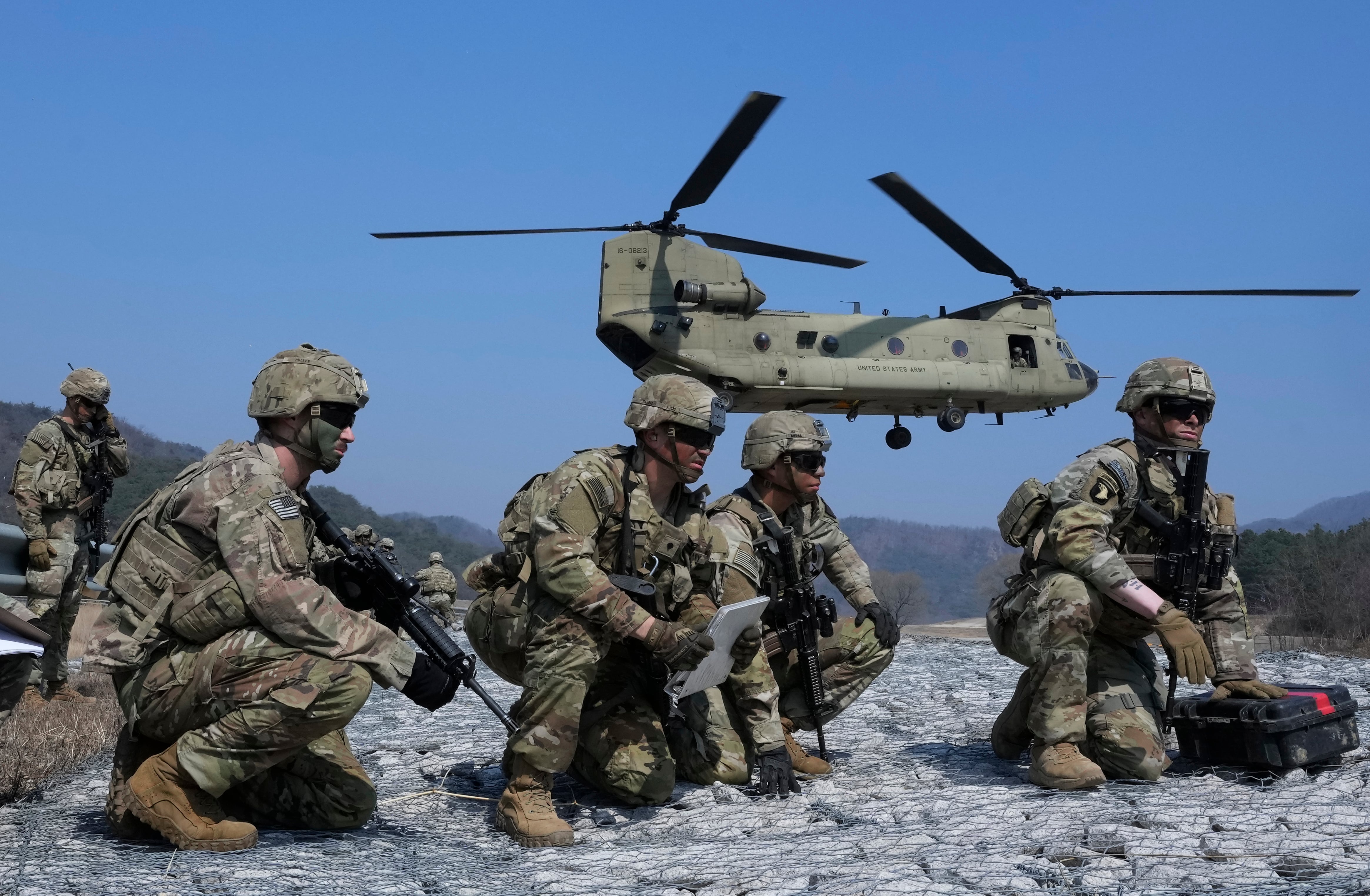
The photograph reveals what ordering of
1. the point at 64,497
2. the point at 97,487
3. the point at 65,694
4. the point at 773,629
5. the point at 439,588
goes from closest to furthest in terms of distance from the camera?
the point at 773,629, the point at 65,694, the point at 64,497, the point at 97,487, the point at 439,588

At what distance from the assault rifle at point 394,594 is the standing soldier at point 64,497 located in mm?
4188

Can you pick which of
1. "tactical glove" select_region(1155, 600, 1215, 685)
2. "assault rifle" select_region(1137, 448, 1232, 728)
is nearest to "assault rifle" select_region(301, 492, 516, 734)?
"tactical glove" select_region(1155, 600, 1215, 685)

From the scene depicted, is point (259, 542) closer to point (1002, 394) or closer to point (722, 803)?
point (722, 803)

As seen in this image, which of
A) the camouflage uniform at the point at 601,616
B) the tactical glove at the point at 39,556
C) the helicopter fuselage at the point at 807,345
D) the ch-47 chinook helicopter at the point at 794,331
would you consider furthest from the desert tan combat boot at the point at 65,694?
the helicopter fuselage at the point at 807,345

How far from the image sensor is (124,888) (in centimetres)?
333

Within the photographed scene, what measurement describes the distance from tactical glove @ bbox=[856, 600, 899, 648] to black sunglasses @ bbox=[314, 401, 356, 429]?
105 inches

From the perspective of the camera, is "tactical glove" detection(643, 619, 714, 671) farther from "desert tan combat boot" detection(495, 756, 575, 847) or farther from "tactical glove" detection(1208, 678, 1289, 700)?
"tactical glove" detection(1208, 678, 1289, 700)

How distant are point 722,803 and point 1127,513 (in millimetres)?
2157

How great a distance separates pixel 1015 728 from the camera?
564 cm

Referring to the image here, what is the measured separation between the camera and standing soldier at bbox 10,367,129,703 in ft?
26.1

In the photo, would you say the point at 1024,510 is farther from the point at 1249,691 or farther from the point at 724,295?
the point at 724,295

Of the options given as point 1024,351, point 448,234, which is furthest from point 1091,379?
point 448,234

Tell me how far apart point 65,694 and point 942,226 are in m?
14.5

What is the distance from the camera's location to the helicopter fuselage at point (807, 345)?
58.3ft
